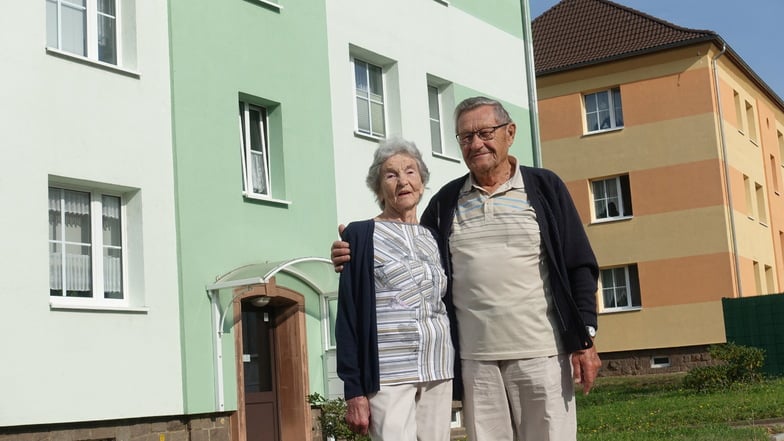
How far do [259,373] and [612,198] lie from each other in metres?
18.9

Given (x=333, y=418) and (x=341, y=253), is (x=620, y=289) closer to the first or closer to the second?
(x=333, y=418)

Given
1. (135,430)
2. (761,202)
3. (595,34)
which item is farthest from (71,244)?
(761,202)

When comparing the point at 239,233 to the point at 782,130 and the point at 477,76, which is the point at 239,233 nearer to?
the point at 477,76

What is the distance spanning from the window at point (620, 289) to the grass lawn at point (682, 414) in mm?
7210

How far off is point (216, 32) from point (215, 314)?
11.9ft

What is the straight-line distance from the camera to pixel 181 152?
1325 cm

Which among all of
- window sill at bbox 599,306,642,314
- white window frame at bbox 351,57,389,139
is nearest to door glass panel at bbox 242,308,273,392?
white window frame at bbox 351,57,389,139

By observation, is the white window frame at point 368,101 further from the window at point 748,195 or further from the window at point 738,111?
the window at point 738,111

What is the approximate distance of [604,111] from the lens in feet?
105

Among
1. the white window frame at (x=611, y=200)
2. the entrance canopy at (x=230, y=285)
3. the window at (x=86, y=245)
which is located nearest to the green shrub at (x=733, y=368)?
the white window frame at (x=611, y=200)

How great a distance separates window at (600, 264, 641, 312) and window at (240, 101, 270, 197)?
18030 mm

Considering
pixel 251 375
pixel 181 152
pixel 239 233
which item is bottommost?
pixel 251 375

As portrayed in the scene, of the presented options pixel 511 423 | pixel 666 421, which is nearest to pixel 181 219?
pixel 666 421

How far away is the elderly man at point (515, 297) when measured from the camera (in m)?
4.96
